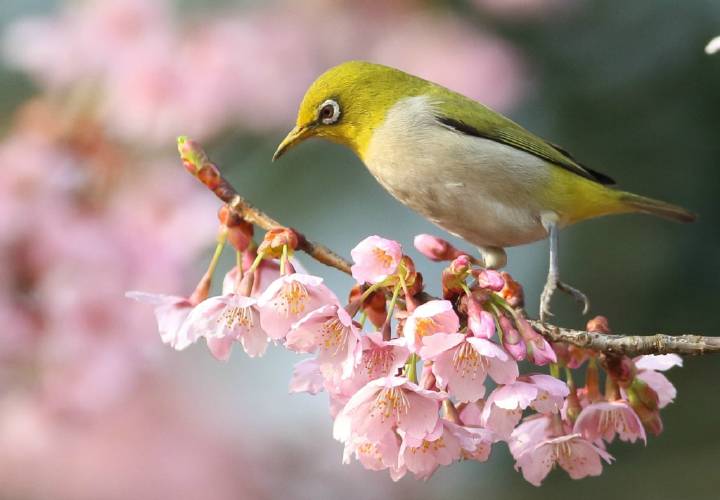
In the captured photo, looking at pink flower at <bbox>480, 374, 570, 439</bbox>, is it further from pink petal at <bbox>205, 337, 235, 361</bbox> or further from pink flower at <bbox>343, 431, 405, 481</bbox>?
pink petal at <bbox>205, 337, 235, 361</bbox>

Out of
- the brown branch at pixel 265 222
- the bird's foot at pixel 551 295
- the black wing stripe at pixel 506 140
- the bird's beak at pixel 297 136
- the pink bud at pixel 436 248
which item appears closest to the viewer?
the brown branch at pixel 265 222

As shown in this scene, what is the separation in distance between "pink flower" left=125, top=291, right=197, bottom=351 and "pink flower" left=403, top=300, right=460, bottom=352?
0.46 meters

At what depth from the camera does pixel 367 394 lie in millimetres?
1503

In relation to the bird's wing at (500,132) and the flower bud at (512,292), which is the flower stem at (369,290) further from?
the bird's wing at (500,132)

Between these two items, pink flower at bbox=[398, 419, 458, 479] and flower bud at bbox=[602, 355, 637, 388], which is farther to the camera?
flower bud at bbox=[602, 355, 637, 388]

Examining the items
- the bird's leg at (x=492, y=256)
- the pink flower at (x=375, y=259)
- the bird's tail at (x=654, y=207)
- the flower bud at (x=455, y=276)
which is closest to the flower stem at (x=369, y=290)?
the pink flower at (x=375, y=259)

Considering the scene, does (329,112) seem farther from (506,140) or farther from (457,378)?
(457,378)

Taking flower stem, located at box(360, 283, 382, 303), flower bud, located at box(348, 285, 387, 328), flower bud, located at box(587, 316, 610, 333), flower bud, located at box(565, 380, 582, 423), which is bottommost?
flower bud, located at box(565, 380, 582, 423)

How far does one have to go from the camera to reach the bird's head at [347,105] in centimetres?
240

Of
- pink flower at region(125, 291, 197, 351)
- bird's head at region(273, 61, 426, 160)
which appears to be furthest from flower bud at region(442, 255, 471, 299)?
bird's head at region(273, 61, 426, 160)

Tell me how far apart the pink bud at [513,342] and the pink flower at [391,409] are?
14 cm

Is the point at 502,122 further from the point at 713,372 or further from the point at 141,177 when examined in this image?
the point at 713,372

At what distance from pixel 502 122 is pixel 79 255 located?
1.52 m

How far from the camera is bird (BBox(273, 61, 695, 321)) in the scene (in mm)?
2367
